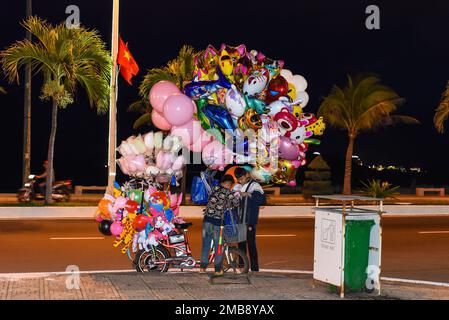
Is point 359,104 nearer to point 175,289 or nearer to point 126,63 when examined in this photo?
point 126,63

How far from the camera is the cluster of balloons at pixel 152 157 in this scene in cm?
1145

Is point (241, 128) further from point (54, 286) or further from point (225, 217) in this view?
point (54, 286)

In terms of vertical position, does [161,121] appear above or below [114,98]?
below

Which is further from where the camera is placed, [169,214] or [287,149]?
[287,149]

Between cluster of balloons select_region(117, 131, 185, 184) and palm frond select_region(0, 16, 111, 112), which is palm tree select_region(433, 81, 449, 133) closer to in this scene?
palm frond select_region(0, 16, 111, 112)

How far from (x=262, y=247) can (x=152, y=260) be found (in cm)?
484

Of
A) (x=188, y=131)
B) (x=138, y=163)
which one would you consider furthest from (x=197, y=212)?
(x=138, y=163)

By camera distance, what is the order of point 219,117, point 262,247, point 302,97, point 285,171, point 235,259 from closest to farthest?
point 235,259 < point 219,117 < point 285,171 < point 302,97 < point 262,247

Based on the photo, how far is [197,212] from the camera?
2305 centimetres

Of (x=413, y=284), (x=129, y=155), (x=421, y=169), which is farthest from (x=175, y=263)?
(x=421, y=169)

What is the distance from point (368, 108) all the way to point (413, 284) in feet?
74.4

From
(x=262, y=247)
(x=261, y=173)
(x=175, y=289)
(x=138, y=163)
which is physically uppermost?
(x=138, y=163)

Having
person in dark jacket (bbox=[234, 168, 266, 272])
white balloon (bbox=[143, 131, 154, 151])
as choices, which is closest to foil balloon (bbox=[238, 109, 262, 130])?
person in dark jacket (bbox=[234, 168, 266, 272])
